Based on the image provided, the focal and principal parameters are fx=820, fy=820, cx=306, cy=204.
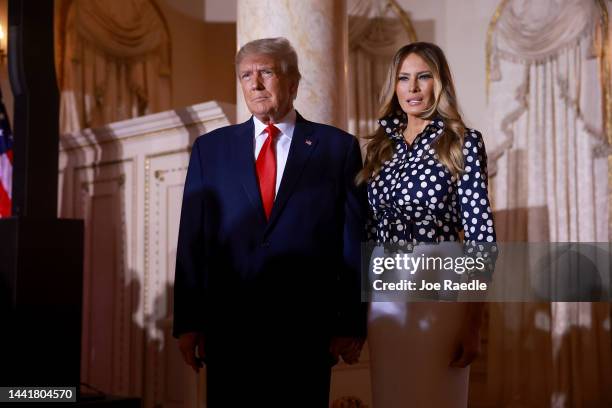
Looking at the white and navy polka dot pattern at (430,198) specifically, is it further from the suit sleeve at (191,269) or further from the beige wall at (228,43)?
the beige wall at (228,43)

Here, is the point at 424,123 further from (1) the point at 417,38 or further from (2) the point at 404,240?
(1) the point at 417,38

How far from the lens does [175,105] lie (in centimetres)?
782

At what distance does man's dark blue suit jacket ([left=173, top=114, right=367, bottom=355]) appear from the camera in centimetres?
257

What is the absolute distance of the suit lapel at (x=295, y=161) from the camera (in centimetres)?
259

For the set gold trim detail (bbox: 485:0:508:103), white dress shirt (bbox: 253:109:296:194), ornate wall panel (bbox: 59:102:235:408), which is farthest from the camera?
gold trim detail (bbox: 485:0:508:103)

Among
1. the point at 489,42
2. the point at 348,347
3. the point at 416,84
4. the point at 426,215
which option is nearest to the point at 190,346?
the point at 348,347

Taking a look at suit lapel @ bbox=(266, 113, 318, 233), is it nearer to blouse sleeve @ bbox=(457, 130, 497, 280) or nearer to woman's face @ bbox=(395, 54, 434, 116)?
woman's face @ bbox=(395, 54, 434, 116)

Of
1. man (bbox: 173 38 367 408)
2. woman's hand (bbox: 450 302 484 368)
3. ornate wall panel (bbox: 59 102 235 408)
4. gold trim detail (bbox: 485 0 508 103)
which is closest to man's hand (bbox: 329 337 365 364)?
man (bbox: 173 38 367 408)

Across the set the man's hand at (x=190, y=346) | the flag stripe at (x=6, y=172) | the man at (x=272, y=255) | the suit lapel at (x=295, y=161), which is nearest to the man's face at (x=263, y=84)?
the man at (x=272, y=255)

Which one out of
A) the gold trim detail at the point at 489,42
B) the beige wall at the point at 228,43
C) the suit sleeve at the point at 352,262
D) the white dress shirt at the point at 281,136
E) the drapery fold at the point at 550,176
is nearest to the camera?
the suit sleeve at the point at 352,262

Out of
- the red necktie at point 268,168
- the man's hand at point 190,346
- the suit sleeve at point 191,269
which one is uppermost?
the red necktie at point 268,168

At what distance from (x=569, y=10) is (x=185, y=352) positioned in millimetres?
4693

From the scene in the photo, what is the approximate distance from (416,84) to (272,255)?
71cm

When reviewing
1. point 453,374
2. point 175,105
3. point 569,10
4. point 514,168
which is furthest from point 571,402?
point 175,105
